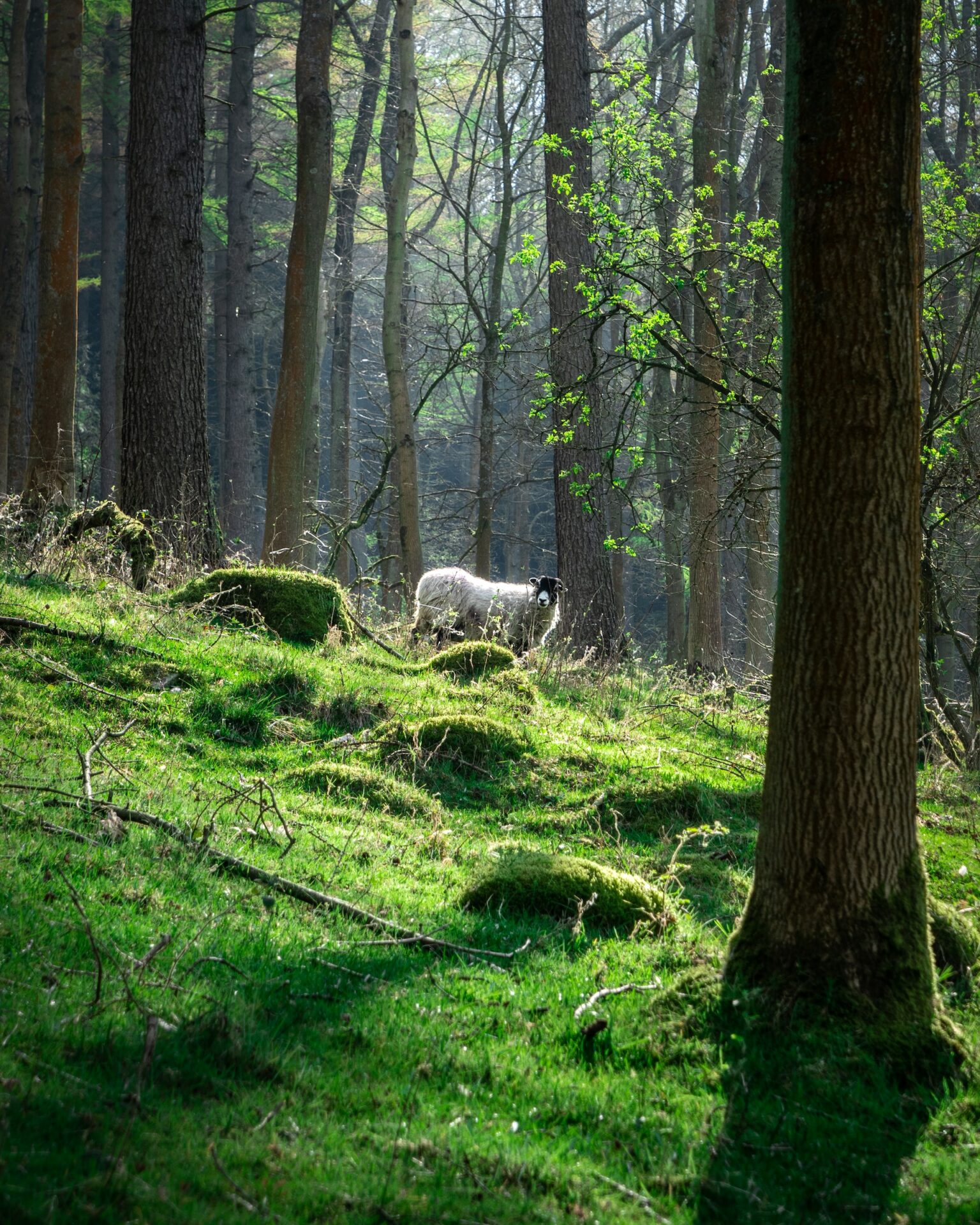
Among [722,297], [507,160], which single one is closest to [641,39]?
[507,160]

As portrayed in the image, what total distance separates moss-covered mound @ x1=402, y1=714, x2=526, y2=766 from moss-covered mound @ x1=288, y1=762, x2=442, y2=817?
0.70 metres

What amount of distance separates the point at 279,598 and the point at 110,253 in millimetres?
22459

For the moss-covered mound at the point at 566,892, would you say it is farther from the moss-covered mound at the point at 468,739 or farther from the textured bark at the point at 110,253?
the textured bark at the point at 110,253

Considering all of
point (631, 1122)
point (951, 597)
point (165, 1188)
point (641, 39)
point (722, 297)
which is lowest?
point (631, 1122)

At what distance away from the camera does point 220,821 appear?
19.5 feet

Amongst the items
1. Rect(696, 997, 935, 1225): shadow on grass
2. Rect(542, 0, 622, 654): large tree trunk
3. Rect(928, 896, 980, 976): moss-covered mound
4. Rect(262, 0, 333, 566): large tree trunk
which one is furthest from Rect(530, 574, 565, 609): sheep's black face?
Rect(696, 997, 935, 1225): shadow on grass

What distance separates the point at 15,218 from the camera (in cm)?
1978

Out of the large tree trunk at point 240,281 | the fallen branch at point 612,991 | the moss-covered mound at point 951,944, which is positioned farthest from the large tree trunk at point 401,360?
the fallen branch at point 612,991

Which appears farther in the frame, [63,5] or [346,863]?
[63,5]

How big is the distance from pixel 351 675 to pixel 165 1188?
7.13 meters

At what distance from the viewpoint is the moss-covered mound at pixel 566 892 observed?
216 inches

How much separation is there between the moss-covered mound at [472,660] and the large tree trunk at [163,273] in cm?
370

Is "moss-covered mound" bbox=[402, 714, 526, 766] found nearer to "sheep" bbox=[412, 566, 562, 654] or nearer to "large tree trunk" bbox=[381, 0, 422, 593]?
"sheep" bbox=[412, 566, 562, 654]

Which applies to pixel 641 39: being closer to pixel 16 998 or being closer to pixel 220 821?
pixel 220 821
